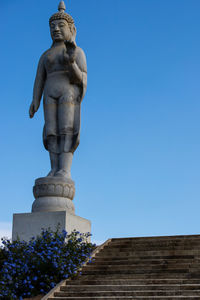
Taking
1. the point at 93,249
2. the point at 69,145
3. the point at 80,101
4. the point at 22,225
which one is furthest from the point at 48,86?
the point at 93,249

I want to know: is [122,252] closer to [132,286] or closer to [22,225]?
[132,286]

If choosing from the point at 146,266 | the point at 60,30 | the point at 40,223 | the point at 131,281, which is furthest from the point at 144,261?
the point at 60,30

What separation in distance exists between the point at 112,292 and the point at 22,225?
3.71 meters

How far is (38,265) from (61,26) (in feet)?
20.6

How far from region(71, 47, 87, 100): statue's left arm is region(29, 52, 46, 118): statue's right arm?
980 mm

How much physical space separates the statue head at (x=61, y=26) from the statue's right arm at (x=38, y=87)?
25.9 inches

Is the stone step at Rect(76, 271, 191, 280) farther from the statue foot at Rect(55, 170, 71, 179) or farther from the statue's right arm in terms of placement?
the statue's right arm

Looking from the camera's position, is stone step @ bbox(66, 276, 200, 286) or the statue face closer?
stone step @ bbox(66, 276, 200, 286)

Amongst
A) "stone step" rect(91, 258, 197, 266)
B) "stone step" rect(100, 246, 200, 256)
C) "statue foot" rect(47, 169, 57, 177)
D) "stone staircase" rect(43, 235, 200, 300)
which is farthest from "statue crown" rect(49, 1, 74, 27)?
"stone step" rect(91, 258, 197, 266)

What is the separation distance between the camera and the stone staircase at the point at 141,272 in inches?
295

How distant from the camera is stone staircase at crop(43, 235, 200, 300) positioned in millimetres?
7492

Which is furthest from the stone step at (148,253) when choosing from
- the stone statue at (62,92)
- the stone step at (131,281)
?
the stone statue at (62,92)

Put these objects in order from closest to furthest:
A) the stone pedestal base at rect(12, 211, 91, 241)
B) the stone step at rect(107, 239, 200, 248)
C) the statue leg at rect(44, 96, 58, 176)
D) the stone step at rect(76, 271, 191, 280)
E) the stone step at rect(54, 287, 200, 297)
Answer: the stone step at rect(54, 287, 200, 297), the stone step at rect(76, 271, 191, 280), the stone step at rect(107, 239, 200, 248), the stone pedestal base at rect(12, 211, 91, 241), the statue leg at rect(44, 96, 58, 176)

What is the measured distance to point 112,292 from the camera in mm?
7594
